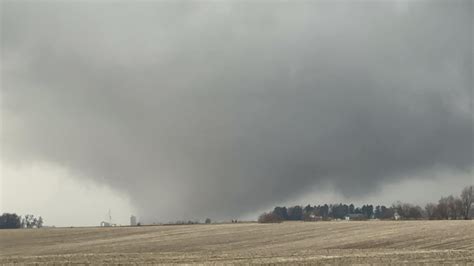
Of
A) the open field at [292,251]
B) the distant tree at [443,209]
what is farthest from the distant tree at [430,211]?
the open field at [292,251]

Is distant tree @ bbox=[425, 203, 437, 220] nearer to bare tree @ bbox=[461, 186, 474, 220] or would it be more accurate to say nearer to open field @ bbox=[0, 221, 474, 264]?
bare tree @ bbox=[461, 186, 474, 220]

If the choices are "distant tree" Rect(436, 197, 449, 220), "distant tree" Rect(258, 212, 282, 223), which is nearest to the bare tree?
"distant tree" Rect(436, 197, 449, 220)

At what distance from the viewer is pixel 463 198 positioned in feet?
565

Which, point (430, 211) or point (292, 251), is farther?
point (430, 211)

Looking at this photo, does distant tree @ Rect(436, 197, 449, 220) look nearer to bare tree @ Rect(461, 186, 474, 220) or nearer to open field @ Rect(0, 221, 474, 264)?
bare tree @ Rect(461, 186, 474, 220)

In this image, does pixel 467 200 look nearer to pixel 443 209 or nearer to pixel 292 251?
pixel 443 209

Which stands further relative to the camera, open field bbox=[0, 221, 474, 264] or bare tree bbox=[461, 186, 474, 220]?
bare tree bbox=[461, 186, 474, 220]

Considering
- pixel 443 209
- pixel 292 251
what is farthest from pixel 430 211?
pixel 292 251

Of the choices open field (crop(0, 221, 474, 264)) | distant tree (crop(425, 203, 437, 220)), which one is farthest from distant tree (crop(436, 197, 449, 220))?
open field (crop(0, 221, 474, 264))

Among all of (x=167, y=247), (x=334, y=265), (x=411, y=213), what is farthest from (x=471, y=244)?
(x=411, y=213)

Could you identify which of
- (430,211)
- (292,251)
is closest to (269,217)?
(430,211)

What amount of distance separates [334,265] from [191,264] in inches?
387

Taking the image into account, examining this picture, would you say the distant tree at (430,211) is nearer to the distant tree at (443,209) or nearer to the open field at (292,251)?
the distant tree at (443,209)

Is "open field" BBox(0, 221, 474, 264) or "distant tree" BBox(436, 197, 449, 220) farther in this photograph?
"distant tree" BBox(436, 197, 449, 220)
